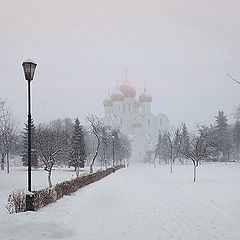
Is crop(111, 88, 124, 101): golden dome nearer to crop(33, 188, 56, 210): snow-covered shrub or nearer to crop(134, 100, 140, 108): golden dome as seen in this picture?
crop(134, 100, 140, 108): golden dome

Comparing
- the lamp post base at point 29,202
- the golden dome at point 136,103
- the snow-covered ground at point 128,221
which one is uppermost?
the golden dome at point 136,103

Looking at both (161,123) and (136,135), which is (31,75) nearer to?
(136,135)

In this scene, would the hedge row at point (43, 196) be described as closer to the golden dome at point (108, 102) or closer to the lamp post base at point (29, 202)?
the lamp post base at point (29, 202)

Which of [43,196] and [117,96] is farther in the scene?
[117,96]

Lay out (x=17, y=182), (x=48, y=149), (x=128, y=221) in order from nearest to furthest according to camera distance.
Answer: (x=128, y=221)
(x=48, y=149)
(x=17, y=182)

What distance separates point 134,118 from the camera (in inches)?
5162

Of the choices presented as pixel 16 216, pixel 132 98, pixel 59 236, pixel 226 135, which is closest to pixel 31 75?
pixel 16 216

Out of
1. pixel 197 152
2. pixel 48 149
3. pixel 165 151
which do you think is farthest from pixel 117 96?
pixel 48 149

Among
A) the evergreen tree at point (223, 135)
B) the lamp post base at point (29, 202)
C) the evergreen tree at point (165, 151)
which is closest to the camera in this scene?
the lamp post base at point (29, 202)

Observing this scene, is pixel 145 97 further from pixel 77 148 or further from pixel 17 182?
pixel 17 182

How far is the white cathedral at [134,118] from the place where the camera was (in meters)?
125

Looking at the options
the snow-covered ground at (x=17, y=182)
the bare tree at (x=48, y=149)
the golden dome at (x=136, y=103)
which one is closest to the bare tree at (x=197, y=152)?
the snow-covered ground at (x=17, y=182)

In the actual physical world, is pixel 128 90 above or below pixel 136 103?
above

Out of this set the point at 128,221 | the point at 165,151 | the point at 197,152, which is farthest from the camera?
the point at 165,151
